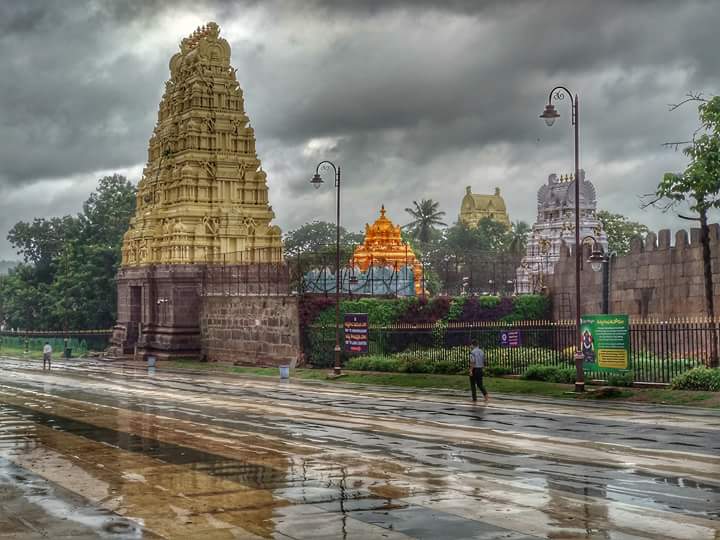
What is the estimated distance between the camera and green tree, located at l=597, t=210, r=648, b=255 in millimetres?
97938

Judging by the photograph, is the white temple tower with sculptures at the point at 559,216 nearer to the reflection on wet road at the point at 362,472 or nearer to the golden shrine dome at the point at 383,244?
the golden shrine dome at the point at 383,244

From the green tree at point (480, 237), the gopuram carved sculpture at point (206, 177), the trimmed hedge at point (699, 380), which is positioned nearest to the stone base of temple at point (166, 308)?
the gopuram carved sculpture at point (206, 177)

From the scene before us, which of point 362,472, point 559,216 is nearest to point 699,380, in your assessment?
point 362,472

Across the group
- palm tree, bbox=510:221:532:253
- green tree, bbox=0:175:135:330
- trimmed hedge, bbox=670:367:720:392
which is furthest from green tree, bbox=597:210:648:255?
trimmed hedge, bbox=670:367:720:392

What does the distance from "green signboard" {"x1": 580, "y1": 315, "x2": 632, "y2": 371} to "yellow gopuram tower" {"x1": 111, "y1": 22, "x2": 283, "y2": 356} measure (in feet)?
98.8

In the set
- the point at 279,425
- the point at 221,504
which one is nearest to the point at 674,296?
the point at 279,425

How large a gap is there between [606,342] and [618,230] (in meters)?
72.6

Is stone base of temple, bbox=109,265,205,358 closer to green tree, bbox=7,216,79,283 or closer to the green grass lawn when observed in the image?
the green grass lawn

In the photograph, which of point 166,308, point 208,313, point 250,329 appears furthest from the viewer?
point 166,308

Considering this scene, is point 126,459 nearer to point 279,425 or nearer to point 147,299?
point 279,425

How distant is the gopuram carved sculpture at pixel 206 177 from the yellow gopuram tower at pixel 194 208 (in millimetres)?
62

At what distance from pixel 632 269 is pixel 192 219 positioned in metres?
29.1

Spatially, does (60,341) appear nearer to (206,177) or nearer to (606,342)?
(206,177)

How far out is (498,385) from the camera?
32.7m
